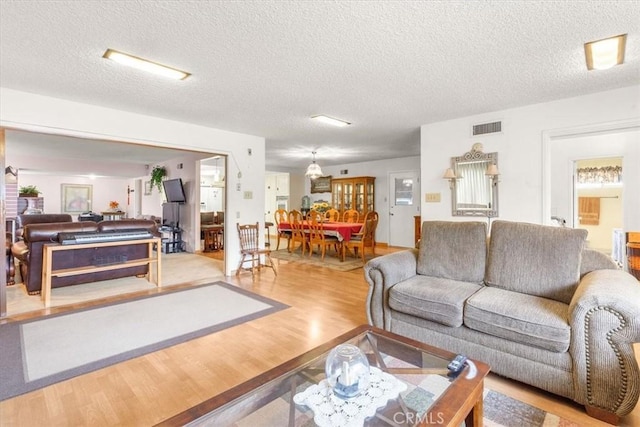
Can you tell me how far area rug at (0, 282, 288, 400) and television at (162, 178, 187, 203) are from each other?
13.0ft

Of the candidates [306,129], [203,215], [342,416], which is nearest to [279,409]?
[342,416]

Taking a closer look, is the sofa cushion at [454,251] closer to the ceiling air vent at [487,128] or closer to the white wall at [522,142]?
the white wall at [522,142]

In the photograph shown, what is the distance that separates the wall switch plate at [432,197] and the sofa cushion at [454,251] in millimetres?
1544

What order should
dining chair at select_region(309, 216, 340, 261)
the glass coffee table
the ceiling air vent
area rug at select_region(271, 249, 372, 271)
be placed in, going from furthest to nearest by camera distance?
dining chair at select_region(309, 216, 340, 261)
area rug at select_region(271, 249, 372, 271)
the ceiling air vent
the glass coffee table

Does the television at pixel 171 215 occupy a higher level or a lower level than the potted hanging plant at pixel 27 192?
lower

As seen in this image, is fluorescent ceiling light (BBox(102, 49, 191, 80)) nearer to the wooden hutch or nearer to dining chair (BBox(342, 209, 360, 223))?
dining chair (BBox(342, 209, 360, 223))

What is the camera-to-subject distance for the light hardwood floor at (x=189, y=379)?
1.66 metres

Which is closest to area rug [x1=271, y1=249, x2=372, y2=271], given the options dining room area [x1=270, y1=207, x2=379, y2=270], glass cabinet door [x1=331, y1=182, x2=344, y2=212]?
dining room area [x1=270, y1=207, x2=379, y2=270]

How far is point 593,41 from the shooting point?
2150 mm

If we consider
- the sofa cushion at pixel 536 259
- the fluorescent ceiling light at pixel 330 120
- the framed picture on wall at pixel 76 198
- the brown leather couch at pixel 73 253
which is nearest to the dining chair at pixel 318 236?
the fluorescent ceiling light at pixel 330 120

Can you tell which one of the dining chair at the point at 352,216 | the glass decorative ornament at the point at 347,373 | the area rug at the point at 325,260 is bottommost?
the area rug at the point at 325,260

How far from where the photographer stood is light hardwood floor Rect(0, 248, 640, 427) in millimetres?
1664

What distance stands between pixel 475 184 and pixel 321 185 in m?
5.75

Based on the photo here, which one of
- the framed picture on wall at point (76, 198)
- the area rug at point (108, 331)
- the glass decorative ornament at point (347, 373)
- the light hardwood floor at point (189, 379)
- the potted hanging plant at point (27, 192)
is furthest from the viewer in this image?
the framed picture on wall at point (76, 198)
